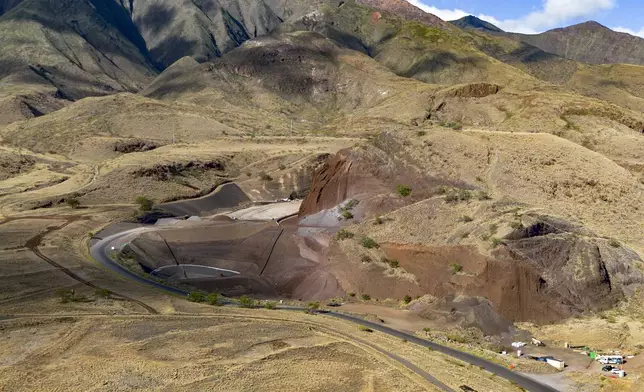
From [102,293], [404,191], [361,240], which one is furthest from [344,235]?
[102,293]

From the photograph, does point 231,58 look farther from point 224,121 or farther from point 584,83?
point 584,83

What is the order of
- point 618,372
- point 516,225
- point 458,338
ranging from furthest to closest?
1. point 516,225
2. point 458,338
3. point 618,372

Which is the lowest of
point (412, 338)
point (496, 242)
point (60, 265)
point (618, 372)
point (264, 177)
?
point (618, 372)

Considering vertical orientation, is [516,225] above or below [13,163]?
below

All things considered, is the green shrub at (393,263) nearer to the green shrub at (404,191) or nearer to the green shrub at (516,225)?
the green shrub at (516,225)

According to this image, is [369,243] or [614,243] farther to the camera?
[369,243]

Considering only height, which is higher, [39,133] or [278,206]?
[39,133]

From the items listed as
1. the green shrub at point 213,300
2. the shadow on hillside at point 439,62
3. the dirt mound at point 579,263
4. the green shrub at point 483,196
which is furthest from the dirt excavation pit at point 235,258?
the shadow on hillside at point 439,62

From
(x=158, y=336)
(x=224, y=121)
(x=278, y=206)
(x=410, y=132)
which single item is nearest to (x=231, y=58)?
(x=224, y=121)

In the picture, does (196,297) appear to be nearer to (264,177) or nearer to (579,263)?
(579,263)
